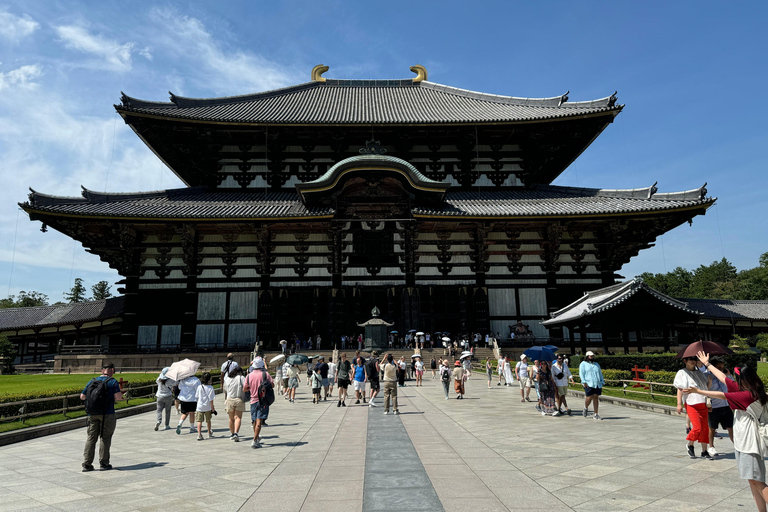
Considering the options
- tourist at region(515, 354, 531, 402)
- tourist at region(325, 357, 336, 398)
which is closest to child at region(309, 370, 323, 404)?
tourist at region(325, 357, 336, 398)

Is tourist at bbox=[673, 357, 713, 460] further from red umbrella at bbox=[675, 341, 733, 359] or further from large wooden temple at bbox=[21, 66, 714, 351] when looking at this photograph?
large wooden temple at bbox=[21, 66, 714, 351]

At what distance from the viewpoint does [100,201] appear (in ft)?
96.5

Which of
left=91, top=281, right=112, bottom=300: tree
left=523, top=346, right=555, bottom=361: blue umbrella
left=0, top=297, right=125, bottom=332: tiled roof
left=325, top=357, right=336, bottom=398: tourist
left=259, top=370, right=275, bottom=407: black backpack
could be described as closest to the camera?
left=259, top=370, right=275, bottom=407: black backpack

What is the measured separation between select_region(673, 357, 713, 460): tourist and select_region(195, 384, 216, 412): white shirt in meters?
9.95

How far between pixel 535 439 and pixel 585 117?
26.7m

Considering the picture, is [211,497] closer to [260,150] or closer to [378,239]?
[378,239]

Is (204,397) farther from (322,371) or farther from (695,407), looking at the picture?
(695,407)

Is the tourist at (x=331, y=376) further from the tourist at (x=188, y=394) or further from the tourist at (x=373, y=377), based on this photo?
the tourist at (x=188, y=394)

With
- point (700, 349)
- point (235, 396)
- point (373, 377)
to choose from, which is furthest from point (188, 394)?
point (700, 349)

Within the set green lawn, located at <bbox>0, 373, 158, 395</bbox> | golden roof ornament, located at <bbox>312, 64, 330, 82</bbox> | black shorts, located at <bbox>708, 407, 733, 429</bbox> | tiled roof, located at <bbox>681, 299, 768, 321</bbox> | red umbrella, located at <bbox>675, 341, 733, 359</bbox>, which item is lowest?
green lawn, located at <bbox>0, 373, 158, 395</bbox>

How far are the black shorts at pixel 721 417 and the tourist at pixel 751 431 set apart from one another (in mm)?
3604

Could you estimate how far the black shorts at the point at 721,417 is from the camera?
27.6 ft

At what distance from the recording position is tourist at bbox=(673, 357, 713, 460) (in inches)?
313

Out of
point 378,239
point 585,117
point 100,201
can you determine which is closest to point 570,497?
point 378,239
